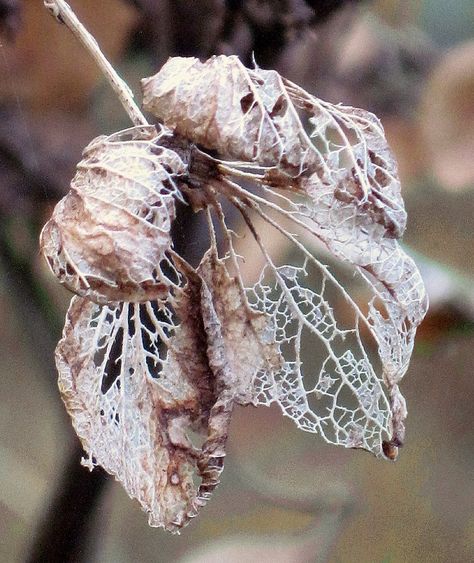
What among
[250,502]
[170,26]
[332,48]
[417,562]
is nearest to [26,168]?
[170,26]

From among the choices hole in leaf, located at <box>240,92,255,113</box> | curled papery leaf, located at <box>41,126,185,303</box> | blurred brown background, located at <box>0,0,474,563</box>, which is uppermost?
hole in leaf, located at <box>240,92,255,113</box>

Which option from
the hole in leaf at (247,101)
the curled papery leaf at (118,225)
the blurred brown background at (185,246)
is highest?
the hole in leaf at (247,101)

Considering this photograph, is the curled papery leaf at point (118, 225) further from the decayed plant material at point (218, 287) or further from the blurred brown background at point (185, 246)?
the blurred brown background at point (185, 246)

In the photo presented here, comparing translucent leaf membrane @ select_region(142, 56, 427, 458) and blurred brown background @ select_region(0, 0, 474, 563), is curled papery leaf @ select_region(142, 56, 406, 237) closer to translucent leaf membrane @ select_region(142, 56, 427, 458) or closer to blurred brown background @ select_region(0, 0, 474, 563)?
translucent leaf membrane @ select_region(142, 56, 427, 458)

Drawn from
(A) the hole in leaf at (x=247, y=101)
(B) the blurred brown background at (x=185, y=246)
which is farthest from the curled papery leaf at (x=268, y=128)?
(B) the blurred brown background at (x=185, y=246)

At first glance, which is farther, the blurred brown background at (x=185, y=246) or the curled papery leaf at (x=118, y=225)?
the blurred brown background at (x=185, y=246)

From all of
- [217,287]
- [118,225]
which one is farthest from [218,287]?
[118,225]

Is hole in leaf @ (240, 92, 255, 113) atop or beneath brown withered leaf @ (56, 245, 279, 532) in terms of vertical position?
atop

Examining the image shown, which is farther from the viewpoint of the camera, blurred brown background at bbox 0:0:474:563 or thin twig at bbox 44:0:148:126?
blurred brown background at bbox 0:0:474:563

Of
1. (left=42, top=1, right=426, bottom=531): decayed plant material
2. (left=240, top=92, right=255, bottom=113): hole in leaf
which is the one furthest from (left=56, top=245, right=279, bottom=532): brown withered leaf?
(left=240, top=92, right=255, bottom=113): hole in leaf
